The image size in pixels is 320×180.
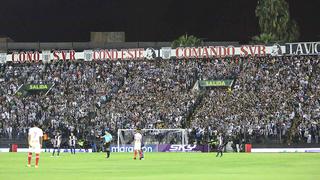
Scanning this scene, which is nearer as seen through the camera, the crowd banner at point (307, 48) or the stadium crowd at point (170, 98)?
the stadium crowd at point (170, 98)

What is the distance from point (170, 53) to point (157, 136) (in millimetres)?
18407

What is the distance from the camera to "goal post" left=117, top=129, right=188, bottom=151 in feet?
212

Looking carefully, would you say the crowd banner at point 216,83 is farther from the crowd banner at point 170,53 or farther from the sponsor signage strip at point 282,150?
the sponsor signage strip at point 282,150

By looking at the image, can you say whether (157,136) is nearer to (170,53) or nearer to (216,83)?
(216,83)

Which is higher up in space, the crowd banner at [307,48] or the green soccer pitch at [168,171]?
the crowd banner at [307,48]

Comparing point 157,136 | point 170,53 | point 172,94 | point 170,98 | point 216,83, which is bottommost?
point 157,136

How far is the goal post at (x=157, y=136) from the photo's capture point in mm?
64688

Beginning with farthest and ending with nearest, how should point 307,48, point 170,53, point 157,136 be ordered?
point 170,53, point 307,48, point 157,136

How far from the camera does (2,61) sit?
83.9 meters

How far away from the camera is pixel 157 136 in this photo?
65.4 metres

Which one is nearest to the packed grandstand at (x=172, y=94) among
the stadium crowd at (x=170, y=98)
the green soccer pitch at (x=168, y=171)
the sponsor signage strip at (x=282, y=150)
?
the stadium crowd at (x=170, y=98)

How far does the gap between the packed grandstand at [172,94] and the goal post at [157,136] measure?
0.95 m

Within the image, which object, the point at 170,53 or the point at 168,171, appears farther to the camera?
the point at 170,53

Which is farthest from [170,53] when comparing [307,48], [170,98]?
[307,48]
